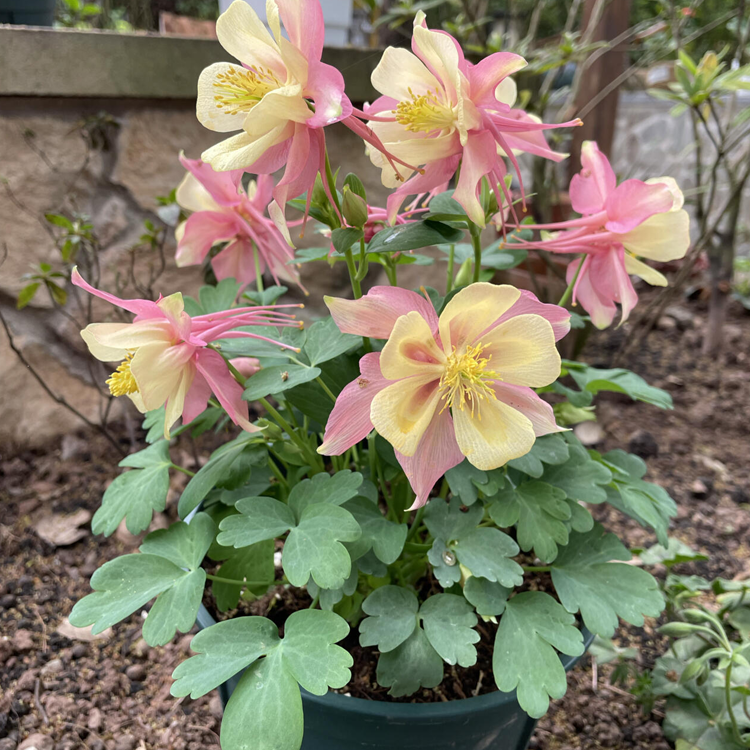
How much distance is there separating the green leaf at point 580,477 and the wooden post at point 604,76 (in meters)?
1.57

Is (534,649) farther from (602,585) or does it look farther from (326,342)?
(326,342)

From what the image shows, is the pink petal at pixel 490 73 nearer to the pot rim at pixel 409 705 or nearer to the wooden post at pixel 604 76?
the pot rim at pixel 409 705

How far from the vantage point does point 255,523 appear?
682mm

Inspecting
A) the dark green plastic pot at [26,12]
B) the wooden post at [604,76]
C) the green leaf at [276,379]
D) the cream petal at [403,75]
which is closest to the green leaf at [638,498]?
the green leaf at [276,379]

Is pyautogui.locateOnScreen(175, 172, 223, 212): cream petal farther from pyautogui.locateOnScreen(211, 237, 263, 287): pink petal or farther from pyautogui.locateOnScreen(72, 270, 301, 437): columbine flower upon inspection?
pyautogui.locateOnScreen(72, 270, 301, 437): columbine flower

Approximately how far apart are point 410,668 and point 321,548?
0.59 ft

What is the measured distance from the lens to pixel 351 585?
71cm

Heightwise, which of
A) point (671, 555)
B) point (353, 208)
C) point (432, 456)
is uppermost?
point (353, 208)

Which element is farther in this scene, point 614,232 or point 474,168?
point 614,232

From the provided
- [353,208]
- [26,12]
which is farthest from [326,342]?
[26,12]

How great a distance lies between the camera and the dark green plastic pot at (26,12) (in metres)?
1.54

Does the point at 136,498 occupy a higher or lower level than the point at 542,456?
lower

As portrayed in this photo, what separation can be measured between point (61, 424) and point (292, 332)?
109 cm

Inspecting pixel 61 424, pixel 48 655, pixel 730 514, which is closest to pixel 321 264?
pixel 61 424
